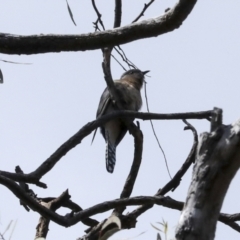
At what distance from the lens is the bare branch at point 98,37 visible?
221cm

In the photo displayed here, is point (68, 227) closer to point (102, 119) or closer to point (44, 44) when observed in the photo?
point (44, 44)

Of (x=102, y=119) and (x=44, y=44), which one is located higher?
(x=102, y=119)

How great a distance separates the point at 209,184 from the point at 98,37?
813mm

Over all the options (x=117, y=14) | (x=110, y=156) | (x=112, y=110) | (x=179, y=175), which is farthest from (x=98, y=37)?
(x=112, y=110)

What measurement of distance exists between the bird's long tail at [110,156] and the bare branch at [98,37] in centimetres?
391

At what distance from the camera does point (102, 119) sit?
3.23 meters

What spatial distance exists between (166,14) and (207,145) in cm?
67

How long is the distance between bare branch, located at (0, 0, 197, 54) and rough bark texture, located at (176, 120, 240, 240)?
605 millimetres

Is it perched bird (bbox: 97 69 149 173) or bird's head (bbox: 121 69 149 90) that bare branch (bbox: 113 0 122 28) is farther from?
bird's head (bbox: 121 69 149 90)

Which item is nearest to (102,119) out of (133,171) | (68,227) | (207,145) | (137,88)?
(133,171)

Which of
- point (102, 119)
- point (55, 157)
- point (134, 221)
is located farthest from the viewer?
point (102, 119)

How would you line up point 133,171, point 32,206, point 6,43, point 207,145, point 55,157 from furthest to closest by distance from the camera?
point 133,171, point 55,157, point 32,206, point 6,43, point 207,145

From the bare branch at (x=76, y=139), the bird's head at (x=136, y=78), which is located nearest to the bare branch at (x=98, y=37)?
the bare branch at (x=76, y=139)

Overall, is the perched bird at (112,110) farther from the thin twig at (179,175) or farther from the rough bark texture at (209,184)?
the rough bark texture at (209,184)
